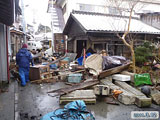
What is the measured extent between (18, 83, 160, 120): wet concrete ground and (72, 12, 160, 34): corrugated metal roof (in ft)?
18.7

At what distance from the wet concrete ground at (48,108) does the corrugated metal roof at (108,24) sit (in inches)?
224

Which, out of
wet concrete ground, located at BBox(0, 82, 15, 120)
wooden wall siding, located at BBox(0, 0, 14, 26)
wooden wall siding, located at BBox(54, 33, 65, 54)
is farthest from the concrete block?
wooden wall siding, located at BBox(54, 33, 65, 54)

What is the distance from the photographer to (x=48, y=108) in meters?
4.46

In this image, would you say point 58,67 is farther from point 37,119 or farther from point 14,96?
point 37,119

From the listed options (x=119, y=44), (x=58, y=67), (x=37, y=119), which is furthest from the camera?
(x=119, y=44)

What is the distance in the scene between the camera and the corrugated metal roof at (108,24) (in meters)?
→ 10.4

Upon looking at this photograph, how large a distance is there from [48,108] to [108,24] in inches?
362

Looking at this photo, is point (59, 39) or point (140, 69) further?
point (59, 39)

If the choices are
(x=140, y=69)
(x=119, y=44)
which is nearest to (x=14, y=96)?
(x=140, y=69)

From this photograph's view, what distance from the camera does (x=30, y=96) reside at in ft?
17.7

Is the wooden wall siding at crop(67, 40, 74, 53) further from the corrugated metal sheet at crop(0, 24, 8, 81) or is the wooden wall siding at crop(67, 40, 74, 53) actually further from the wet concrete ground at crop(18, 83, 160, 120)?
the wet concrete ground at crop(18, 83, 160, 120)

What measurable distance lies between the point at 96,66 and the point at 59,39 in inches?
430

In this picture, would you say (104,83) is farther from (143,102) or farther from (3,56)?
(3,56)

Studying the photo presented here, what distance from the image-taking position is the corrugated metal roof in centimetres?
1037
